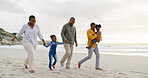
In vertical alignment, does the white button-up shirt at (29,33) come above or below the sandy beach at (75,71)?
above

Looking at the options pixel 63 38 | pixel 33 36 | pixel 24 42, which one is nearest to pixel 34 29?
pixel 33 36

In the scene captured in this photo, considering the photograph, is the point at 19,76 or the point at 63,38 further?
the point at 63,38

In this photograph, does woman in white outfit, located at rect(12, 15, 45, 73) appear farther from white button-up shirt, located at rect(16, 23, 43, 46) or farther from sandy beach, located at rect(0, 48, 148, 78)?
sandy beach, located at rect(0, 48, 148, 78)

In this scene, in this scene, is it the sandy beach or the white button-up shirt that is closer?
the sandy beach

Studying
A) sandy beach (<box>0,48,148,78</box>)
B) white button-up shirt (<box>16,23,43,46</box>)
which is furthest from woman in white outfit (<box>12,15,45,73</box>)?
sandy beach (<box>0,48,148,78</box>)

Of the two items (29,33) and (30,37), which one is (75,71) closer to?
(30,37)

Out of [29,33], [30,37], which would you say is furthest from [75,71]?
[29,33]

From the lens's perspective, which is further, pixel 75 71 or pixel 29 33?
pixel 75 71

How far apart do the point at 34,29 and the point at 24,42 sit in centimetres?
54

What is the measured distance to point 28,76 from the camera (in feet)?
13.0

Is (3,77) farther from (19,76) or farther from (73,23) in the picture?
(73,23)

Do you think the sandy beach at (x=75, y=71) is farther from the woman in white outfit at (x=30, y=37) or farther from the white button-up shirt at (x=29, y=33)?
the white button-up shirt at (x=29, y=33)

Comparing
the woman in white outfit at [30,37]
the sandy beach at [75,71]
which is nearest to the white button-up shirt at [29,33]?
the woman in white outfit at [30,37]

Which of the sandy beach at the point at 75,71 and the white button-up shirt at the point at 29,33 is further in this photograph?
the white button-up shirt at the point at 29,33
